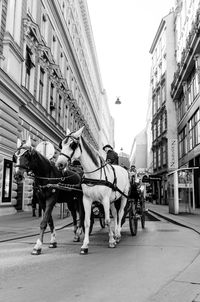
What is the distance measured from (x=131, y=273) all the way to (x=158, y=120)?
155ft

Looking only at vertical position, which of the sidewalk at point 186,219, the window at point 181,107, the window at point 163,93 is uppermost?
the window at point 163,93

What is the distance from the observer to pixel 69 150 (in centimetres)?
649

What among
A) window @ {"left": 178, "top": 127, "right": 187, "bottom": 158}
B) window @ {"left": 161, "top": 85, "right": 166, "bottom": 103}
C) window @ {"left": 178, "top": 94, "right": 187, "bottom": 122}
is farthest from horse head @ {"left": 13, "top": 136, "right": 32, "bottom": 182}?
window @ {"left": 161, "top": 85, "right": 166, "bottom": 103}

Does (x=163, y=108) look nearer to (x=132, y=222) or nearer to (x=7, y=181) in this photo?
(x=7, y=181)

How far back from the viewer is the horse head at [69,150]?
6.29m

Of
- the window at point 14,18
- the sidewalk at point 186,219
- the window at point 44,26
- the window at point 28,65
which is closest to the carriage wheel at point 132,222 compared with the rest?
the sidewalk at point 186,219

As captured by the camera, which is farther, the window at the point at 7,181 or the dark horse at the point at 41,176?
the window at the point at 7,181

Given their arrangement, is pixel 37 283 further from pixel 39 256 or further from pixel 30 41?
pixel 30 41

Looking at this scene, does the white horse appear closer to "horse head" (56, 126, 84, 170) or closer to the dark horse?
"horse head" (56, 126, 84, 170)

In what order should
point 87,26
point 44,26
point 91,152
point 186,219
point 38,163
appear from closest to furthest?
point 91,152
point 38,163
point 186,219
point 44,26
point 87,26

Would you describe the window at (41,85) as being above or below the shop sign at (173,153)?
above

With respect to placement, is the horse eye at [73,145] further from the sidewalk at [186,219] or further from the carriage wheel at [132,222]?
the sidewalk at [186,219]

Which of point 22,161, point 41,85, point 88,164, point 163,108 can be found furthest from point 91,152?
point 163,108

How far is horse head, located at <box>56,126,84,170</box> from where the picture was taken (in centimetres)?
629
